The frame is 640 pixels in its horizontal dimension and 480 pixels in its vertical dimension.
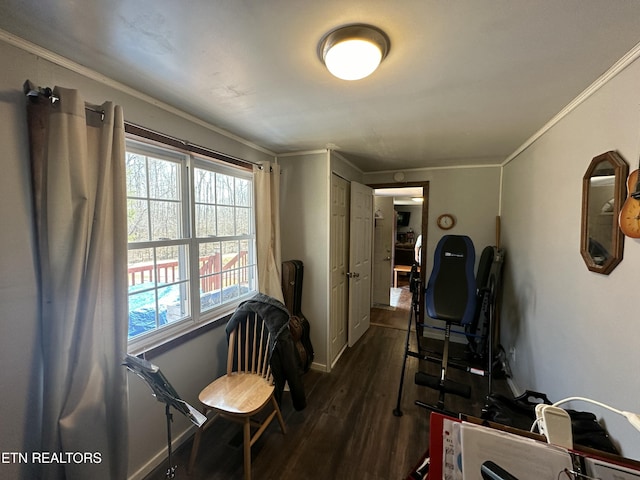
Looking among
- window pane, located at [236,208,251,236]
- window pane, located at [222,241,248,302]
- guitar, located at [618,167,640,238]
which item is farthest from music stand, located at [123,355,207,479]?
guitar, located at [618,167,640,238]

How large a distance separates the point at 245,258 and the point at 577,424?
245 centimetres

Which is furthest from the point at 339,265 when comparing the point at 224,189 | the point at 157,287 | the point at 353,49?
the point at 353,49

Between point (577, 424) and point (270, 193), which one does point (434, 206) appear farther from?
point (577, 424)

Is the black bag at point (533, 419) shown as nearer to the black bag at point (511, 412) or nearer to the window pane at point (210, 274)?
the black bag at point (511, 412)

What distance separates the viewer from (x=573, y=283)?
4.79 feet

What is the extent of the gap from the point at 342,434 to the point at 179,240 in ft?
6.10

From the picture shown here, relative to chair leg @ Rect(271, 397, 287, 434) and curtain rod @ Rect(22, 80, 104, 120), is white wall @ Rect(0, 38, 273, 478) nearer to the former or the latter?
curtain rod @ Rect(22, 80, 104, 120)

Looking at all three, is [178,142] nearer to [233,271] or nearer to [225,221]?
[225,221]

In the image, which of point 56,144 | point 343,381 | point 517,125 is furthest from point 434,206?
point 56,144

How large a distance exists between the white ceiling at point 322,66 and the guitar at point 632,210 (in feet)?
1.83

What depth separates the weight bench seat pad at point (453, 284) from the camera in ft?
7.18

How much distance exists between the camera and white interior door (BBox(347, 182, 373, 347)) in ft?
10.1

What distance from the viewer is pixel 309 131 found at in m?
2.04

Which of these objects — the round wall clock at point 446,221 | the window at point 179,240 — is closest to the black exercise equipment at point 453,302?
the round wall clock at point 446,221
